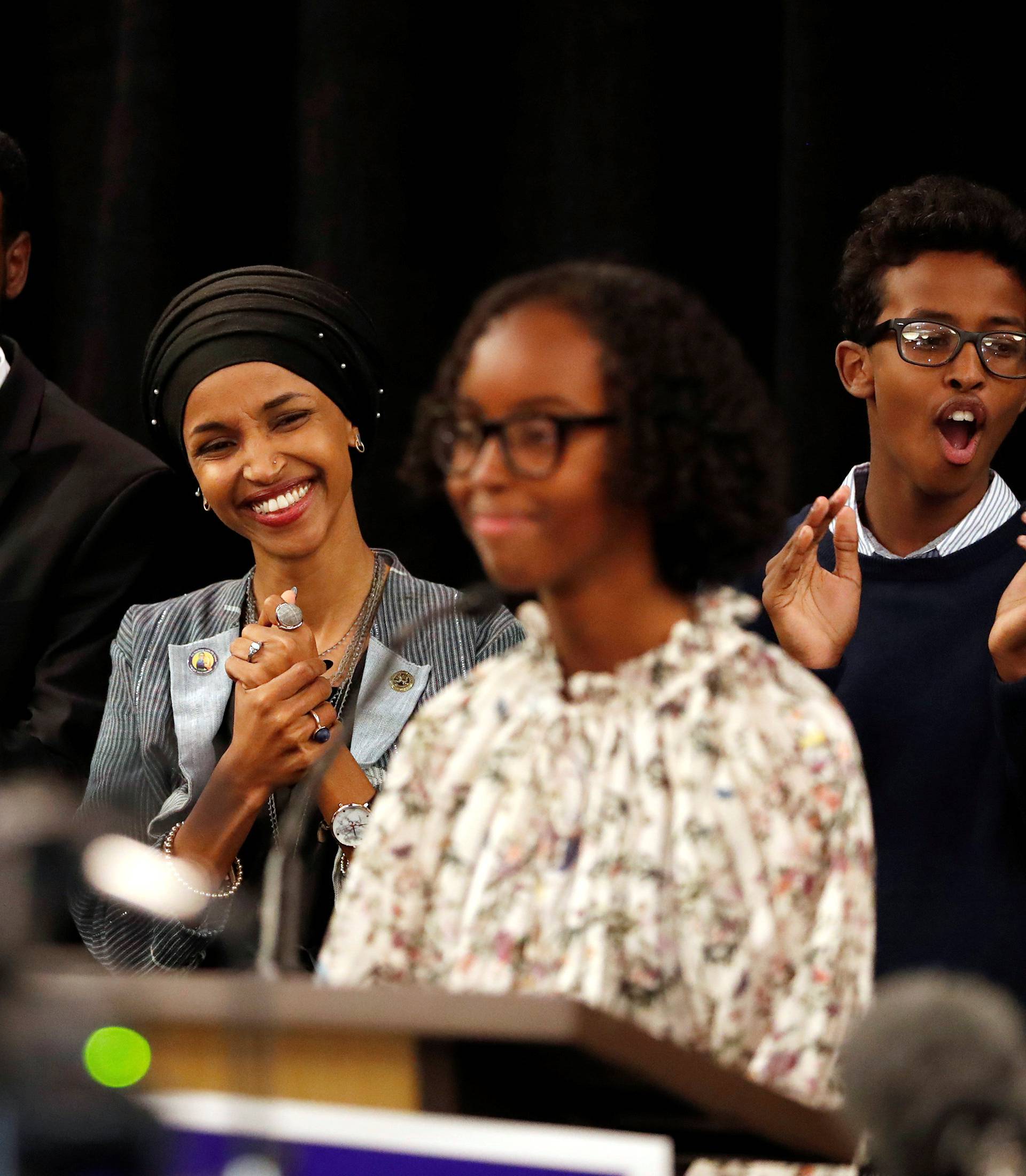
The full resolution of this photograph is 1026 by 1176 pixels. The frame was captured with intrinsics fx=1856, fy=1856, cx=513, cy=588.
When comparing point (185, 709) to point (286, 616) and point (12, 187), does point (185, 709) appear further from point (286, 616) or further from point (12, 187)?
point (12, 187)

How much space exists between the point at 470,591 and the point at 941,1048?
664mm

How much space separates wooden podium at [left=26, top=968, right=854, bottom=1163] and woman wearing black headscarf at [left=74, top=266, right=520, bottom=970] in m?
0.98

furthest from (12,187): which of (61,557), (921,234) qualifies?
(921,234)

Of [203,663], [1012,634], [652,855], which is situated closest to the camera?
[652,855]

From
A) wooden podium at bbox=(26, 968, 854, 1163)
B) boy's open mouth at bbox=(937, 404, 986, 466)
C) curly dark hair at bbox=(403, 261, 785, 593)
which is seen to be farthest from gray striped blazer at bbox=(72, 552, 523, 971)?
wooden podium at bbox=(26, 968, 854, 1163)

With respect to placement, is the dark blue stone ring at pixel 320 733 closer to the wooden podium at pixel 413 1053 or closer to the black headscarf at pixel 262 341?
the black headscarf at pixel 262 341

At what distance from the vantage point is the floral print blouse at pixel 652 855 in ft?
4.70

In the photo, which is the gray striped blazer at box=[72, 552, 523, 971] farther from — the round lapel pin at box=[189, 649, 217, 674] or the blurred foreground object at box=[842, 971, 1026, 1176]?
the blurred foreground object at box=[842, 971, 1026, 1176]

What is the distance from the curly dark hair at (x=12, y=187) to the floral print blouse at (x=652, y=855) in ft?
5.52

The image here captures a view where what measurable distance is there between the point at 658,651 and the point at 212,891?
0.84 meters

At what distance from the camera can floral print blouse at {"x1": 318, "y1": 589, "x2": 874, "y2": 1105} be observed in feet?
A: 4.70

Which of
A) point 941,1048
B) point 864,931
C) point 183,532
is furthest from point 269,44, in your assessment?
point 941,1048

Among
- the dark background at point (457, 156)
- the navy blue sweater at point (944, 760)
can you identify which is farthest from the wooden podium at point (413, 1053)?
the dark background at point (457, 156)

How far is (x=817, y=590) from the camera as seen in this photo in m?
2.18
